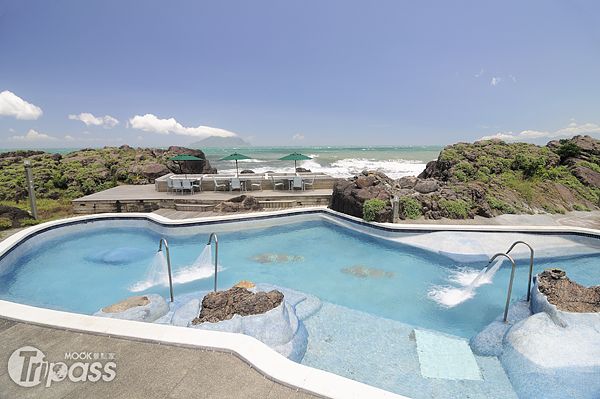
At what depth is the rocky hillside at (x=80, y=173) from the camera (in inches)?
544

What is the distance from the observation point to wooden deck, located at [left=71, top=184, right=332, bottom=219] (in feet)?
37.3

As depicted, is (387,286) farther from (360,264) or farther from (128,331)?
(128,331)

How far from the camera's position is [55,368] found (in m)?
2.68

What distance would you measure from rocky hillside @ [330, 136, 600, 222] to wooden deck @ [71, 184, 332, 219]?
1592mm

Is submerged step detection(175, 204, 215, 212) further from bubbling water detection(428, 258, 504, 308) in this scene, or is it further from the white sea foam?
the white sea foam

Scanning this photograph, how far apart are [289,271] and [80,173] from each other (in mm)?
15202

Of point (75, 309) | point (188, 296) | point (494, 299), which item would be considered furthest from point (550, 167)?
point (75, 309)

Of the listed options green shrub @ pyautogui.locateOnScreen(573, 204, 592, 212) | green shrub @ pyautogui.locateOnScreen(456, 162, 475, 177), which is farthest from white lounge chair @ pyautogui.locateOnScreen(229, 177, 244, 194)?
green shrub @ pyautogui.locateOnScreen(573, 204, 592, 212)

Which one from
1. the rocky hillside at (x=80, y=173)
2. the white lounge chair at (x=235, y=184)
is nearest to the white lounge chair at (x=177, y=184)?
the white lounge chair at (x=235, y=184)

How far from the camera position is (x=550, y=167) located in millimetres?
15656

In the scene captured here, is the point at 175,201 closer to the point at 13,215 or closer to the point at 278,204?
the point at 278,204

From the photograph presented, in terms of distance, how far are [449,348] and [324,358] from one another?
6.71 feet

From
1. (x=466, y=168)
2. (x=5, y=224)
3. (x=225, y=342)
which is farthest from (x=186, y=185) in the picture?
(x=466, y=168)

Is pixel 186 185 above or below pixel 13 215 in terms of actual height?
above
